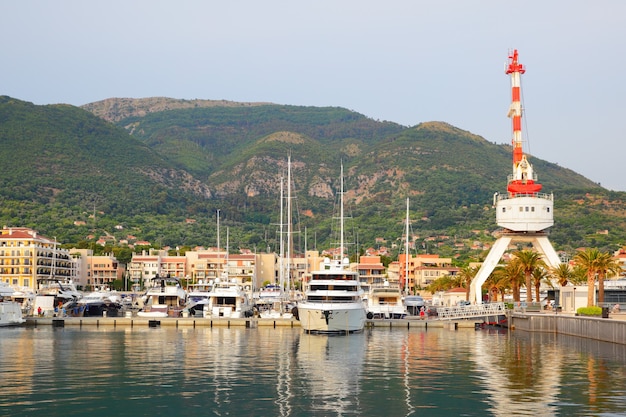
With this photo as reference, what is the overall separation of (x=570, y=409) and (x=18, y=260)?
137 meters

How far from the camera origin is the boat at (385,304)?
9850 cm

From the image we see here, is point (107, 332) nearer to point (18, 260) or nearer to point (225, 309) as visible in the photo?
point (225, 309)

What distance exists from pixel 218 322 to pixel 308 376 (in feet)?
157

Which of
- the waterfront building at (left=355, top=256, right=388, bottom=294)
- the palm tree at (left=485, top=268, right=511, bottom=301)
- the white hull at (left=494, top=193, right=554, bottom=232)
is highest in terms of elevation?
the white hull at (left=494, top=193, right=554, bottom=232)

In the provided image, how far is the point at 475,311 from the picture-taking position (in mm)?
95500

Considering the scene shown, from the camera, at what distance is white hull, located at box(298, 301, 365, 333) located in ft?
252

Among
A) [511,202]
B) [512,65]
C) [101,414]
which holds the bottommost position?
[101,414]

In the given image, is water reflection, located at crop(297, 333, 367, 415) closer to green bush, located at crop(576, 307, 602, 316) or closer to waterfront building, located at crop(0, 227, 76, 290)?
green bush, located at crop(576, 307, 602, 316)

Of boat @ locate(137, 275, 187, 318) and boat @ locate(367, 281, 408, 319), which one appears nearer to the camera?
boat @ locate(367, 281, 408, 319)

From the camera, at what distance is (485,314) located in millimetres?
93938

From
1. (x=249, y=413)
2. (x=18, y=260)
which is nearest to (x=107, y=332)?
(x=249, y=413)

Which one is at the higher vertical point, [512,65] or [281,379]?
[512,65]

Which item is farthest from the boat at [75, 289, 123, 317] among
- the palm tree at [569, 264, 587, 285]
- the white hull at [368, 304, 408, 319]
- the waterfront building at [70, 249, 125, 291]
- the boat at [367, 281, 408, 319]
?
the waterfront building at [70, 249, 125, 291]

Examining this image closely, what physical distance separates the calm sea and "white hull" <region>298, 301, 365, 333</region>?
145 inches
